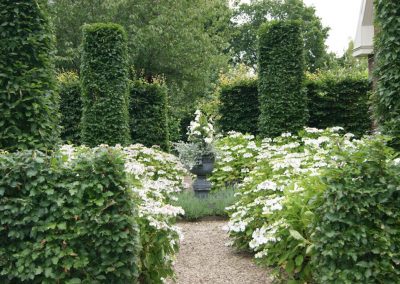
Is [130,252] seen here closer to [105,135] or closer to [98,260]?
[98,260]

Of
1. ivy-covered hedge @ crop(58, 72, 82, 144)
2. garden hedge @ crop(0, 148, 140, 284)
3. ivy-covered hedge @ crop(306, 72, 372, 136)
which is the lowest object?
garden hedge @ crop(0, 148, 140, 284)

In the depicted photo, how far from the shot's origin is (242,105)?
34.9ft

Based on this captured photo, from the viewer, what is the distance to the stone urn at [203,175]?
8062mm

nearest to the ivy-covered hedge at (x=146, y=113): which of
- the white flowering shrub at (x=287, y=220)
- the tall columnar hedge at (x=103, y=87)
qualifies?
the tall columnar hedge at (x=103, y=87)

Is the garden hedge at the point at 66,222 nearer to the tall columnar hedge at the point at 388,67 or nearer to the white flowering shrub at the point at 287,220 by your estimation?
the white flowering shrub at the point at 287,220

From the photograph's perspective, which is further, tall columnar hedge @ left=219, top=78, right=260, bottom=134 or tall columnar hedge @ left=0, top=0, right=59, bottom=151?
tall columnar hedge @ left=219, top=78, right=260, bottom=134

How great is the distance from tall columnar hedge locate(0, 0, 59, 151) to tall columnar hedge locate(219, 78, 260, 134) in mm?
6624

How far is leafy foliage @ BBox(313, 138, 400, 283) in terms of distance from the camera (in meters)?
2.88

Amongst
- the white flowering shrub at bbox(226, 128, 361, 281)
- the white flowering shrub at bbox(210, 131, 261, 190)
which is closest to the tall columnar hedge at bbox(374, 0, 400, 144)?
the white flowering shrub at bbox(226, 128, 361, 281)

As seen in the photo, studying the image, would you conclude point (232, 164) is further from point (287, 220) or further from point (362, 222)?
point (362, 222)

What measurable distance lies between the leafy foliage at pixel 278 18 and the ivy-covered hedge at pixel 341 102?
22.1 meters

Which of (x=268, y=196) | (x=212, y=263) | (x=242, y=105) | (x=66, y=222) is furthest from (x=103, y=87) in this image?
(x=66, y=222)

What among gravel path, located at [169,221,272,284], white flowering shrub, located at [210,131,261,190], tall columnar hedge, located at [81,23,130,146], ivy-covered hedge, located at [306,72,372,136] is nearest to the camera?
gravel path, located at [169,221,272,284]

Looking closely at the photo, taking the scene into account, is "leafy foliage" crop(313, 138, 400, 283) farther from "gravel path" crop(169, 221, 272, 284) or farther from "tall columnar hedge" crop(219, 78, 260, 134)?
"tall columnar hedge" crop(219, 78, 260, 134)
